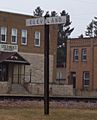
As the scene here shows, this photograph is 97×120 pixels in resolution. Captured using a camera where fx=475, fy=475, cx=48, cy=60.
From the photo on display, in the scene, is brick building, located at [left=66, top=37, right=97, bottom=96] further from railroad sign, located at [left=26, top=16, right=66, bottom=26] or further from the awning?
railroad sign, located at [left=26, top=16, right=66, bottom=26]

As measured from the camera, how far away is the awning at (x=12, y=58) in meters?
52.5

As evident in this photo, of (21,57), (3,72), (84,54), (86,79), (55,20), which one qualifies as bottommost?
(86,79)

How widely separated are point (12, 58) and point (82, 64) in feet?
54.7

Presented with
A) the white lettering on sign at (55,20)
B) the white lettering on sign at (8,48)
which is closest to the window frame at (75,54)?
the white lettering on sign at (8,48)

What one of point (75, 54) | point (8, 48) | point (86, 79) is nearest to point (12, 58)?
point (8, 48)

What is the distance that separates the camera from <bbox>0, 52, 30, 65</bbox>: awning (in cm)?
5247

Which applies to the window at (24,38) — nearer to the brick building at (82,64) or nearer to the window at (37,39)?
the window at (37,39)

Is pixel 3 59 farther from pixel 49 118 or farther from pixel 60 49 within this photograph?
pixel 60 49

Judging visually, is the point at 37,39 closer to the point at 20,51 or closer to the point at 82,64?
the point at 20,51

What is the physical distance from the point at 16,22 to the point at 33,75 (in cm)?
669

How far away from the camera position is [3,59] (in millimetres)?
52469

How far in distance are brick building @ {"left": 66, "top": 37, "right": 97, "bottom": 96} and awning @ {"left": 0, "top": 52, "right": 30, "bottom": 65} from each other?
12.9m

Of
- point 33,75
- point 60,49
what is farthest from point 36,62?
point 60,49

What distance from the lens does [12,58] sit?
53.1m
